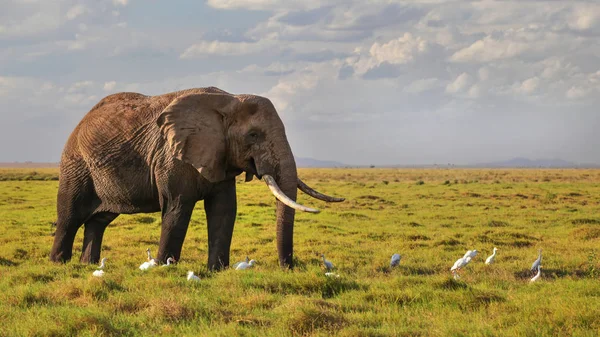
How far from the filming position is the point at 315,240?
19406 millimetres

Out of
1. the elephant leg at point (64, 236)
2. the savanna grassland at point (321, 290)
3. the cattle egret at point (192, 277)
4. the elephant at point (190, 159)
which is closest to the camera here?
the savanna grassland at point (321, 290)

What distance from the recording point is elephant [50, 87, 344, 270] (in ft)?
39.4

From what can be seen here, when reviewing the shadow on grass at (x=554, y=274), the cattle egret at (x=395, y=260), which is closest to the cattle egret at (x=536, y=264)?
the shadow on grass at (x=554, y=274)

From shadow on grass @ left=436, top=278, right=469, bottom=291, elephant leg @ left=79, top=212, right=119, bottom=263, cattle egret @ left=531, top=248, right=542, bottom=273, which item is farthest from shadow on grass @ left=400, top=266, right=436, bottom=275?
elephant leg @ left=79, top=212, right=119, bottom=263

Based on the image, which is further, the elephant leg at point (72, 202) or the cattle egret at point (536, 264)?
the elephant leg at point (72, 202)

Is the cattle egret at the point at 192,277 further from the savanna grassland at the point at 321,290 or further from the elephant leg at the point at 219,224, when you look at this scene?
the elephant leg at the point at 219,224

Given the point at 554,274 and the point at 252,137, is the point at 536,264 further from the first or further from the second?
the point at 252,137

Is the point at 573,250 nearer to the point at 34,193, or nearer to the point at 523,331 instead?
the point at 523,331

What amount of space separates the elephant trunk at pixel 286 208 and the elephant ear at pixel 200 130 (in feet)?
3.45

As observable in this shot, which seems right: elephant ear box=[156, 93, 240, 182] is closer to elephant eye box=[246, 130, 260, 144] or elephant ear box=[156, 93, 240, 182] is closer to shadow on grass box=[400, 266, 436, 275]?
elephant eye box=[246, 130, 260, 144]

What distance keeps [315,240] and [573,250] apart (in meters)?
6.41

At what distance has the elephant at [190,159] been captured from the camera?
1201 centimetres

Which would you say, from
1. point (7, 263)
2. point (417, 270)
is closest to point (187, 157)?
point (417, 270)

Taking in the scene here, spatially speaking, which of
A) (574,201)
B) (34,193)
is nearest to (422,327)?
(574,201)
